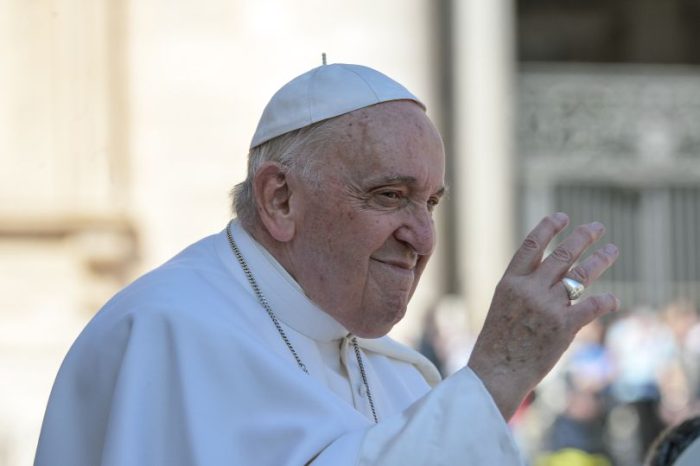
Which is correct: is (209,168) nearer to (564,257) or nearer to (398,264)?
(398,264)

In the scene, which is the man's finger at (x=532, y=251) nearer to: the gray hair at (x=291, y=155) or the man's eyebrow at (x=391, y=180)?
the man's eyebrow at (x=391, y=180)

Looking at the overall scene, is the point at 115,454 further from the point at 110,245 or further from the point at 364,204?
the point at 110,245

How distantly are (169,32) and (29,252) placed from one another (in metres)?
1.94

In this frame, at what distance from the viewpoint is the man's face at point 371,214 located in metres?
2.56

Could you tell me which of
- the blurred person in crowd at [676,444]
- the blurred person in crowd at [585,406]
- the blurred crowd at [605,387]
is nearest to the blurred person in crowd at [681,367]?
the blurred crowd at [605,387]

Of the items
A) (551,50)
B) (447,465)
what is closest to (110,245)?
(447,465)

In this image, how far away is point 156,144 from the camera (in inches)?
410

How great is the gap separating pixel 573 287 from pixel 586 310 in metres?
0.05

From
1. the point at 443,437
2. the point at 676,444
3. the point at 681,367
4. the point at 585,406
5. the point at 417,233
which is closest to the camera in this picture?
the point at 443,437

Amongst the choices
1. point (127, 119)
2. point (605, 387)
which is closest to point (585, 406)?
point (605, 387)

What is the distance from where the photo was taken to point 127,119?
10500 mm

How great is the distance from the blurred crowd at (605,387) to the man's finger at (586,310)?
6.85m

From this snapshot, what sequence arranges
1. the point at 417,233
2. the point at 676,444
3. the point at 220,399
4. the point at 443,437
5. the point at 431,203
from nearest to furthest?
1. the point at 443,437
2. the point at 220,399
3. the point at 417,233
4. the point at 431,203
5. the point at 676,444

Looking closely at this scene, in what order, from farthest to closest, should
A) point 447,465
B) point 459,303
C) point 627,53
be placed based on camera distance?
point 627,53 → point 459,303 → point 447,465
